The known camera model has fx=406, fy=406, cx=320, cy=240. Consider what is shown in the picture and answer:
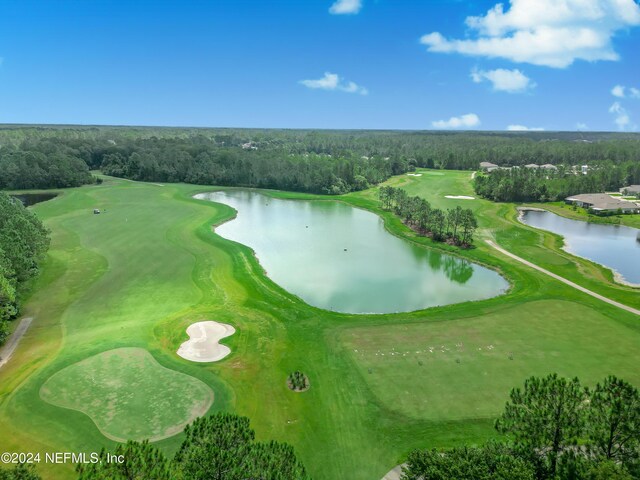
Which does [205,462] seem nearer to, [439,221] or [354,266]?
[354,266]

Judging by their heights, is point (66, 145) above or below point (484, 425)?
above

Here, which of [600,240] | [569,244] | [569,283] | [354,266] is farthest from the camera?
[600,240]

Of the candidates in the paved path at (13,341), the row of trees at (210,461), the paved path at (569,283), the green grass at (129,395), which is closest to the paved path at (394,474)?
the row of trees at (210,461)

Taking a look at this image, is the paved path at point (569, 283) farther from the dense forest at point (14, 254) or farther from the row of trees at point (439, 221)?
the dense forest at point (14, 254)

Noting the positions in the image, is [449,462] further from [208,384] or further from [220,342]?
[220,342]

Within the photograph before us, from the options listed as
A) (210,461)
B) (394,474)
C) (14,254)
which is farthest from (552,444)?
(14,254)

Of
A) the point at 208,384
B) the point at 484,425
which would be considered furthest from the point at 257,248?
the point at 484,425
